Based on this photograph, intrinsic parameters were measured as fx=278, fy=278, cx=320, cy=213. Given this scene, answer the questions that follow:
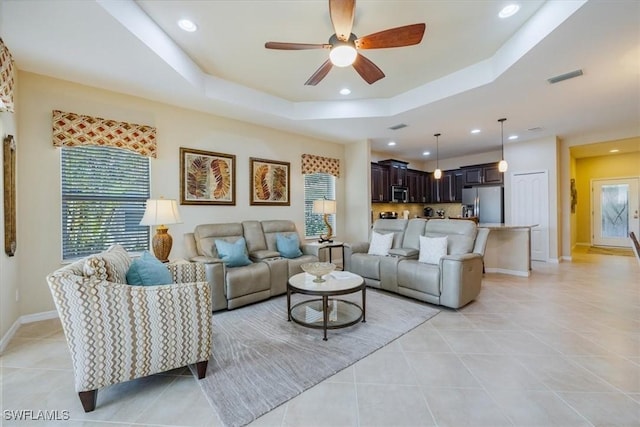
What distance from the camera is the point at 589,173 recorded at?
8.49 metres

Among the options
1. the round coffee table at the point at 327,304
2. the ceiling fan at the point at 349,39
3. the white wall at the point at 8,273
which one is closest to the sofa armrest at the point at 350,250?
the round coffee table at the point at 327,304

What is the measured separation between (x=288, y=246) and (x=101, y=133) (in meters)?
2.77

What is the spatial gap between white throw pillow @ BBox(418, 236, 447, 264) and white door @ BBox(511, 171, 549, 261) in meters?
3.85

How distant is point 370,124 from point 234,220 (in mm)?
2885

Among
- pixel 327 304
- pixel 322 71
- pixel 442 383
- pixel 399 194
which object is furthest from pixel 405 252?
pixel 399 194

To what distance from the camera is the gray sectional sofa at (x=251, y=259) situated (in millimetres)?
3305

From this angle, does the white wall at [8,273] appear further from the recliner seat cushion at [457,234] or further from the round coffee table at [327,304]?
the recliner seat cushion at [457,234]

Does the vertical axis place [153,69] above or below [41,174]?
above

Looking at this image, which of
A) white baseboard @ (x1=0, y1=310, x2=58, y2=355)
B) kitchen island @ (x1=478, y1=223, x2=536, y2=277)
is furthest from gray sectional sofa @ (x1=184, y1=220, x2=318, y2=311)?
kitchen island @ (x1=478, y1=223, x2=536, y2=277)

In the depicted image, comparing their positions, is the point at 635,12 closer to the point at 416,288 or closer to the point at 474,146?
the point at 416,288

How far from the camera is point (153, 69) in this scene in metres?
2.93

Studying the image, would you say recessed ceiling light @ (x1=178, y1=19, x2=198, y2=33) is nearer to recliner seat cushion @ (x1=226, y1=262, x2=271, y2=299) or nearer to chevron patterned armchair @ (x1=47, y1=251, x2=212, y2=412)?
chevron patterned armchair @ (x1=47, y1=251, x2=212, y2=412)

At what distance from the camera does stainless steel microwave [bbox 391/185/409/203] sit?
700 cm

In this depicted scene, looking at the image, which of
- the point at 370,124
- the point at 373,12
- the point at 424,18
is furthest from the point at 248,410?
the point at 370,124
